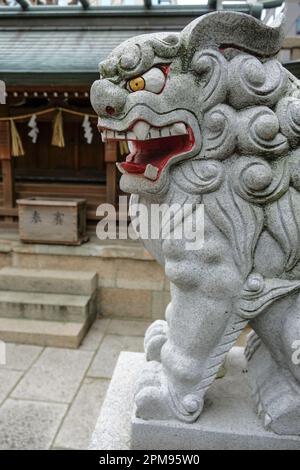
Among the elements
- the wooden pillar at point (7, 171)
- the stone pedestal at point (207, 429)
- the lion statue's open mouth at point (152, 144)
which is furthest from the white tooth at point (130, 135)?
the wooden pillar at point (7, 171)

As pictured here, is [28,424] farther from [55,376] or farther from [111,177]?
[111,177]

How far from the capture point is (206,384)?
154 cm

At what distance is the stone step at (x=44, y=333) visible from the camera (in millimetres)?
4320

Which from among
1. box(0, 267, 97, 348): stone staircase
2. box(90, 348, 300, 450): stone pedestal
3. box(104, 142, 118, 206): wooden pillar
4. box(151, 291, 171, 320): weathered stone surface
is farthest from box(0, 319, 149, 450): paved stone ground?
box(104, 142, 118, 206): wooden pillar

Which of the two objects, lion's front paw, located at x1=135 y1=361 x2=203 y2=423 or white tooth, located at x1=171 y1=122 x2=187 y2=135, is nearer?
white tooth, located at x1=171 y1=122 x2=187 y2=135

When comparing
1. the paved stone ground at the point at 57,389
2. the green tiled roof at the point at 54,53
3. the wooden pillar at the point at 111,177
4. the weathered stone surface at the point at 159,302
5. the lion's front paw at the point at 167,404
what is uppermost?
the green tiled roof at the point at 54,53

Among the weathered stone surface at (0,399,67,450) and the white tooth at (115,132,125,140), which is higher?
the white tooth at (115,132,125,140)

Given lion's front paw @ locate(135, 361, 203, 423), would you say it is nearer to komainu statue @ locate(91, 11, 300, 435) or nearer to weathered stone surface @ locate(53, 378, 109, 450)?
komainu statue @ locate(91, 11, 300, 435)

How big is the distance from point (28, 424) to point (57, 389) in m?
0.51

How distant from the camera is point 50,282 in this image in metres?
5.04

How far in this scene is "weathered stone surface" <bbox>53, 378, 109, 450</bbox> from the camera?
9.29 feet

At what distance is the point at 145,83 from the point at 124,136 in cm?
20

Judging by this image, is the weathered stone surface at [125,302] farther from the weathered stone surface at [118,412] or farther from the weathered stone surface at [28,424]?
the weathered stone surface at [118,412]

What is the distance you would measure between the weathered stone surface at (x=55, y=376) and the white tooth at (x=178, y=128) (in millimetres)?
2787
